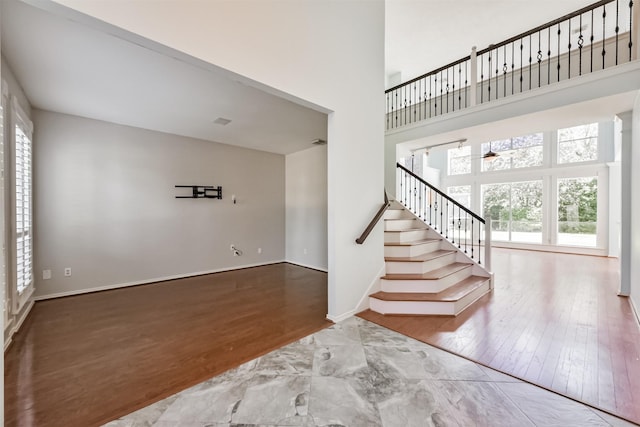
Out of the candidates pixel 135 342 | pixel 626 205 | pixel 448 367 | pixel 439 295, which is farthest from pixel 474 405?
pixel 626 205

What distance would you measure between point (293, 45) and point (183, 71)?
1220mm

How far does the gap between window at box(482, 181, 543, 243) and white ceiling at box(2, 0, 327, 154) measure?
7.12 meters

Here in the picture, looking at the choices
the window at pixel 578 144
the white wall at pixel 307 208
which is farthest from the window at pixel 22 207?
Answer: the window at pixel 578 144

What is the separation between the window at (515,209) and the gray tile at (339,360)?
774cm

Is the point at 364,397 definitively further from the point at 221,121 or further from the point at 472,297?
the point at 221,121

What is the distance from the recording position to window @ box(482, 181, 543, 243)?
26.5 feet

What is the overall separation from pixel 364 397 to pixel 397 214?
3.66 meters

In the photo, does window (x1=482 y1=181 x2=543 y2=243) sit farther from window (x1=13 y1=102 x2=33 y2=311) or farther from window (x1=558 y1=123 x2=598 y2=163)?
window (x1=13 y1=102 x2=33 y2=311)

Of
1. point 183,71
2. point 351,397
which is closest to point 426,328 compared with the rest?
point 351,397

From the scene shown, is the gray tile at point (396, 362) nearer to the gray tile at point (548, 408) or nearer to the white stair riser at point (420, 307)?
the gray tile at point (548, 408)

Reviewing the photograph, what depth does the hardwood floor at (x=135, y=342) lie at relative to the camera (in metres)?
1.79

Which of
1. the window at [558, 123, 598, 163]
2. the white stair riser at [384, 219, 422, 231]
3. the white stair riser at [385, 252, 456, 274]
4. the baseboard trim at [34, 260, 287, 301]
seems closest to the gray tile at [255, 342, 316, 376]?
the white stair riser at [385, 252, 456, 274]

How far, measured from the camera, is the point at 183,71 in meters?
2.78

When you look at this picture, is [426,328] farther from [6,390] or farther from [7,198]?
[7,198]
